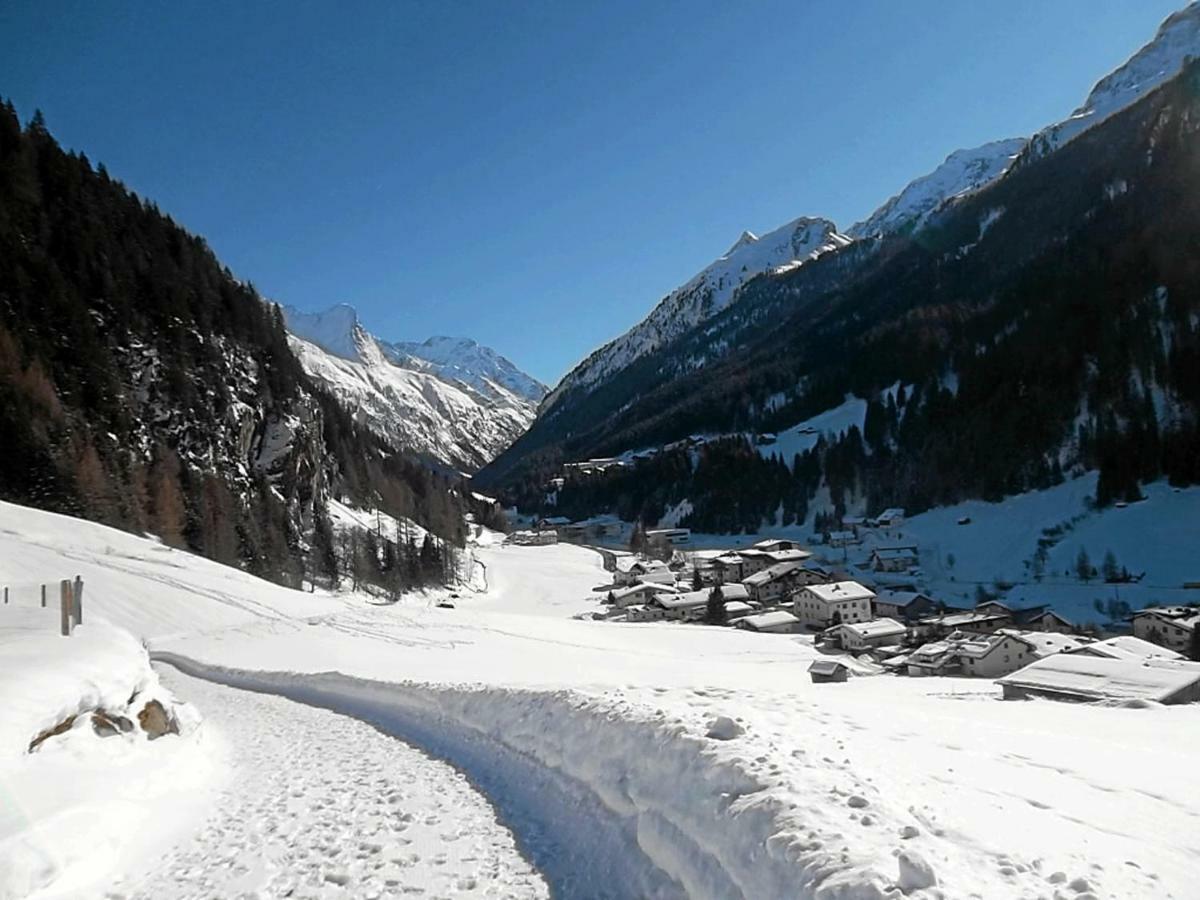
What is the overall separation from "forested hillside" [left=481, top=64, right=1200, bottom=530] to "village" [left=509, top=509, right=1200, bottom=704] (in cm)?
2122

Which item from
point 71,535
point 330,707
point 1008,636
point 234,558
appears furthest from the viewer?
point 234,558

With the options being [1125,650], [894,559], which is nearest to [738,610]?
[894,559]

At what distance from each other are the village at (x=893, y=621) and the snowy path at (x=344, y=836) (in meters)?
22.1

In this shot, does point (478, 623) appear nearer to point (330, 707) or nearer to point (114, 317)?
point (330, 707)

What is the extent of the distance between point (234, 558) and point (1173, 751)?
61069 millimetres

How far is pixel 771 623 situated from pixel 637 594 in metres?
19.2

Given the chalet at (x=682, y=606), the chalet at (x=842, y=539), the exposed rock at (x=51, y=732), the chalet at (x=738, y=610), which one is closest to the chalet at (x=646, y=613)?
the chalet at (x=682, y=606)

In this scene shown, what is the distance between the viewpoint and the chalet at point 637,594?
75750mm

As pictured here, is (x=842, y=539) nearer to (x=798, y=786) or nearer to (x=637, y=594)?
(x=637, y=594)

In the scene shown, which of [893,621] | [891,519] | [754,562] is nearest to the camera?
[893,621]

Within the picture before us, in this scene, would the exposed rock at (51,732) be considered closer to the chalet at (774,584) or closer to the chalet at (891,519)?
the chalet at (774,584)

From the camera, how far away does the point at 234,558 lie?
5603cm

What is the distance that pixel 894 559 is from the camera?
327 feet

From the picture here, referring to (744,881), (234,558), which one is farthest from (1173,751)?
(234,558)
